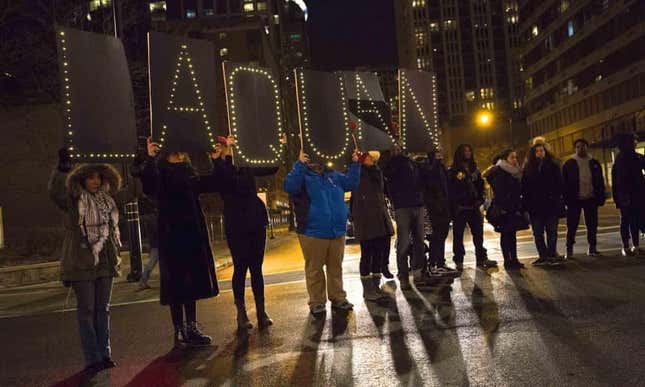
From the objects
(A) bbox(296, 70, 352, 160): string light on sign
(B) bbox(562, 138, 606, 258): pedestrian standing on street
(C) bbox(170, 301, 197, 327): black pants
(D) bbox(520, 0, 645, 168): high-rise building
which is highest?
(D) bbox(520, 0, 645, 168): high-rise building

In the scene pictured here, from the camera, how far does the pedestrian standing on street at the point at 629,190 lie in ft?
35.0

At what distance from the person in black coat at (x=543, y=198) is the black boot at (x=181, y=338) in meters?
5.73

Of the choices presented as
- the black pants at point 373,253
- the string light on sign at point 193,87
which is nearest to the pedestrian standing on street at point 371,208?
the black pants at point 373,253

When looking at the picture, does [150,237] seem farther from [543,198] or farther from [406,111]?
[543,198]

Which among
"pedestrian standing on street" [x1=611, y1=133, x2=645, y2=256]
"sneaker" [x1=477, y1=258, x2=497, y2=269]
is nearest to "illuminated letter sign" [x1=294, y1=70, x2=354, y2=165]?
"sneaker" [x1=477, y1=258, x2=497, y2=269]

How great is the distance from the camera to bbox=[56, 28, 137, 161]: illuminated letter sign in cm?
650

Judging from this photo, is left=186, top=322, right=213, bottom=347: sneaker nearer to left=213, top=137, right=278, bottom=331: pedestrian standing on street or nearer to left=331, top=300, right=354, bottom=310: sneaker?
left=213, top=137, right=278, bottom=331: pedestrian standing on street

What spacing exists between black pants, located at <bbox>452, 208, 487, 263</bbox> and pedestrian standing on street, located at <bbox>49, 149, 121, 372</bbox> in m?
5.84

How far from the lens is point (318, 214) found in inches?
299

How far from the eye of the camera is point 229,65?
24.3 ft

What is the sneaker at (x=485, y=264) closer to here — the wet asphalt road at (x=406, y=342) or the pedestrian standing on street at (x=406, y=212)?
the wet asphalt road at (x=406, y=342)

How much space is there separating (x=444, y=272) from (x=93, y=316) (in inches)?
212

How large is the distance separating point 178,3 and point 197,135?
147 metres

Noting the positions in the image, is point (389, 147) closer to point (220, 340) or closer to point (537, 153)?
point (537, 153)
